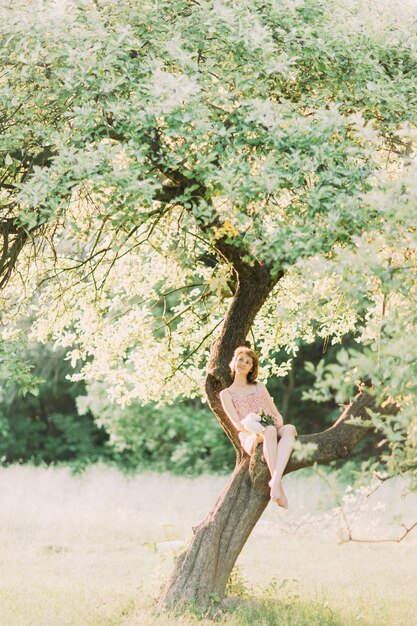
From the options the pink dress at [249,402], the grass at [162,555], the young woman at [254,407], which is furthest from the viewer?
the grass at [162,555]

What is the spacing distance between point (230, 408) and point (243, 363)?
1.52 ft

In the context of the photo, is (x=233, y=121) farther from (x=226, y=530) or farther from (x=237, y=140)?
(x=226, y=530)

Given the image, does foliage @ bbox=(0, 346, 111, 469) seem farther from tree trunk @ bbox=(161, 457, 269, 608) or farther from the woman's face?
the woman's face

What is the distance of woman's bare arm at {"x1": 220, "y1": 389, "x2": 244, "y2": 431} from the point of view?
27.0 feet

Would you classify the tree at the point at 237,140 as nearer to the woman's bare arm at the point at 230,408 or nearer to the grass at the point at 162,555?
the woman's bare arm at the point at 230,408

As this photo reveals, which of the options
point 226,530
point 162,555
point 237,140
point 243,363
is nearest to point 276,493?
point 226,530

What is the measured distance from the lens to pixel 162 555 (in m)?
8.55

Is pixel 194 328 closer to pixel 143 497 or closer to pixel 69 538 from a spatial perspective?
pixel 69 538

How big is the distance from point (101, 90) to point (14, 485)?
1402cm

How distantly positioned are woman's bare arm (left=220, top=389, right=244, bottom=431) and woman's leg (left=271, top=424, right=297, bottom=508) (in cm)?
41

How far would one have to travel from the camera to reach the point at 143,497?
60.8ft

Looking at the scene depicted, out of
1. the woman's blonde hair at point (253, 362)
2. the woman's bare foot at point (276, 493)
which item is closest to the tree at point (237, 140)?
the woman's blonde hair at point (253, 362)

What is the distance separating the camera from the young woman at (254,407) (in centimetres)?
789

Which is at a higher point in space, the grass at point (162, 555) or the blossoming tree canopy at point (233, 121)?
the blossoming tree canopy at point (233, 121)
